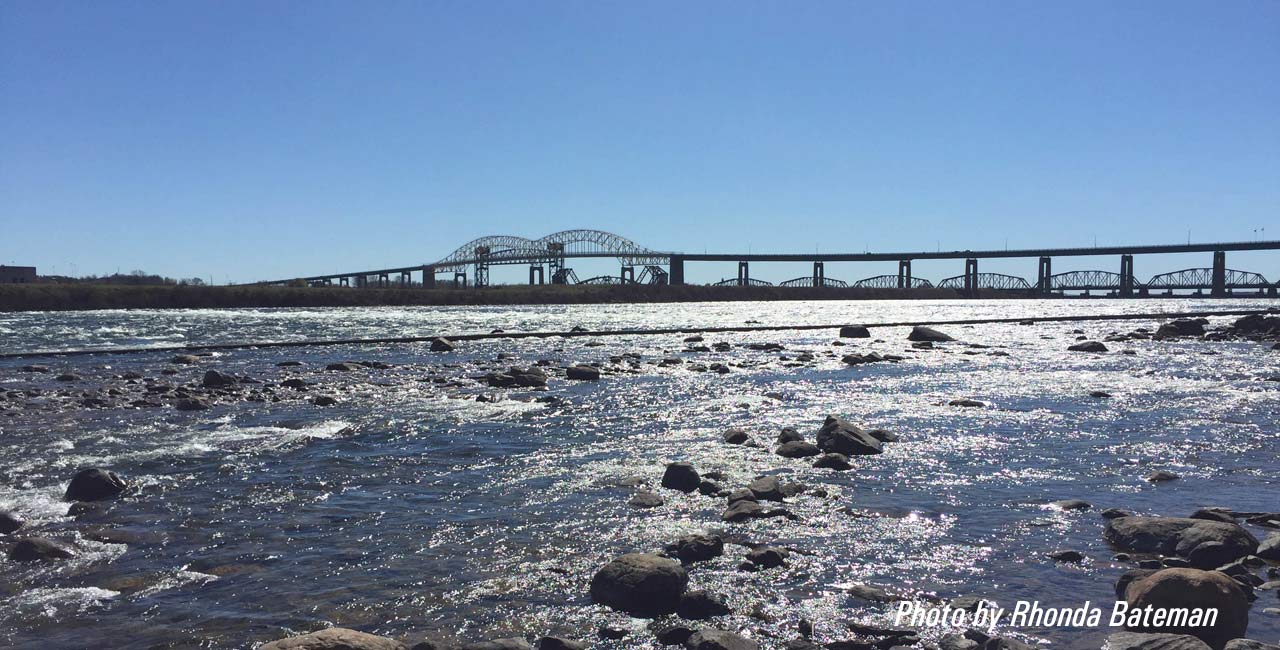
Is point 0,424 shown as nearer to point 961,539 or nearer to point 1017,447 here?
point 961,539

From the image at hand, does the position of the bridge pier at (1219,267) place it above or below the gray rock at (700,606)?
above

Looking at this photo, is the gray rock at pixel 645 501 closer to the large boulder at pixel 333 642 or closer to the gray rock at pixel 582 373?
the large boulder at pixel 333 642

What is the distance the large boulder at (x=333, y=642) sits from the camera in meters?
6.68

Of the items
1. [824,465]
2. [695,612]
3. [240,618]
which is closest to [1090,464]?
[824,465]

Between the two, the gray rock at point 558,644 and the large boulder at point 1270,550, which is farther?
the large boulder at point 1270,550

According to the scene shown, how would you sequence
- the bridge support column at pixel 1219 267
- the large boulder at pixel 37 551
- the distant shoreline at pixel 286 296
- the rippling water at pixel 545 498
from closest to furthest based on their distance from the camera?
the rippling water at pixel 545 498
the large boulder at pixel 37 551
the distant shoreline at pixel 286 296
the bridge support column at pixel 1219 267

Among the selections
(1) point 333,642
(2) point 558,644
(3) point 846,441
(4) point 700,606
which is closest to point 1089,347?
(3) point 846,441

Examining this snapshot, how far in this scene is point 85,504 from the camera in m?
12.3

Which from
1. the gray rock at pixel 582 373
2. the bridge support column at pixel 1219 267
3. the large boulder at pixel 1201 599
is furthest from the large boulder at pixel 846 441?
the bridge support column at pixel 1219 267


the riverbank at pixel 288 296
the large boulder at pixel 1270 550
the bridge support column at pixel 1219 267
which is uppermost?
the bridge support column at pixel 1219 267

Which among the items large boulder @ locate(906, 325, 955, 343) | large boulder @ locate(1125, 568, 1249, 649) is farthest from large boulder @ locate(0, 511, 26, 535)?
large boulder @ locate(906, 325, 955, 343)

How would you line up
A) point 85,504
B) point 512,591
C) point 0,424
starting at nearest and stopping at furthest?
point 512,591 < point 85,504 < point 0,424

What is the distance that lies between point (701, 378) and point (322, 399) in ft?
43.4

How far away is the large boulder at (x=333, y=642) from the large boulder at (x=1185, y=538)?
27.5ft
